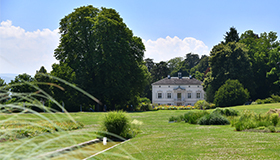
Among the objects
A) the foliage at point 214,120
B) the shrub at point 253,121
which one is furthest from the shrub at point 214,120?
the shrub at point 253,121

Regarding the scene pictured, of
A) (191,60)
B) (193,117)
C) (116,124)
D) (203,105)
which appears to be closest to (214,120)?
(193,117)

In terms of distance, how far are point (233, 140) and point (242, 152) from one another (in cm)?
209

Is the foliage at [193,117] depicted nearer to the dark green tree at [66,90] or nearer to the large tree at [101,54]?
the dark green tree at [66,90]

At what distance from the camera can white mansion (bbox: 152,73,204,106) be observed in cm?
6675

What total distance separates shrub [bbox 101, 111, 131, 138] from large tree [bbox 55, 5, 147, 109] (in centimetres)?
2664

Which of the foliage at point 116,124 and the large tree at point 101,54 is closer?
the foliage at point 116,124

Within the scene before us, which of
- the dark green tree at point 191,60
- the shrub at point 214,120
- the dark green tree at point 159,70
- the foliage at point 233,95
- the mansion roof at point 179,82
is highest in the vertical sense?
the dark green tree at point 191,60

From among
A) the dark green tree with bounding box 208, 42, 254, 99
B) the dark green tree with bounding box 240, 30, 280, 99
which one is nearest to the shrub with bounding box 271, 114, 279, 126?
the dark green tree with bounding box 208, 42, 254, 99

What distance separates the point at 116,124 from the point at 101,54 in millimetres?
29404

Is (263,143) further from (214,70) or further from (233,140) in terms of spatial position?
(214,70)

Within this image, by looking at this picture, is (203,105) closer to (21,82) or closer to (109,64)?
(109,64)

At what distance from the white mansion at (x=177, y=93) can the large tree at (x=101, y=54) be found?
23561mm

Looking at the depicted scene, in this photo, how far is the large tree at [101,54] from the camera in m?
39.9

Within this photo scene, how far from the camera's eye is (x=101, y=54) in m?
40.9
